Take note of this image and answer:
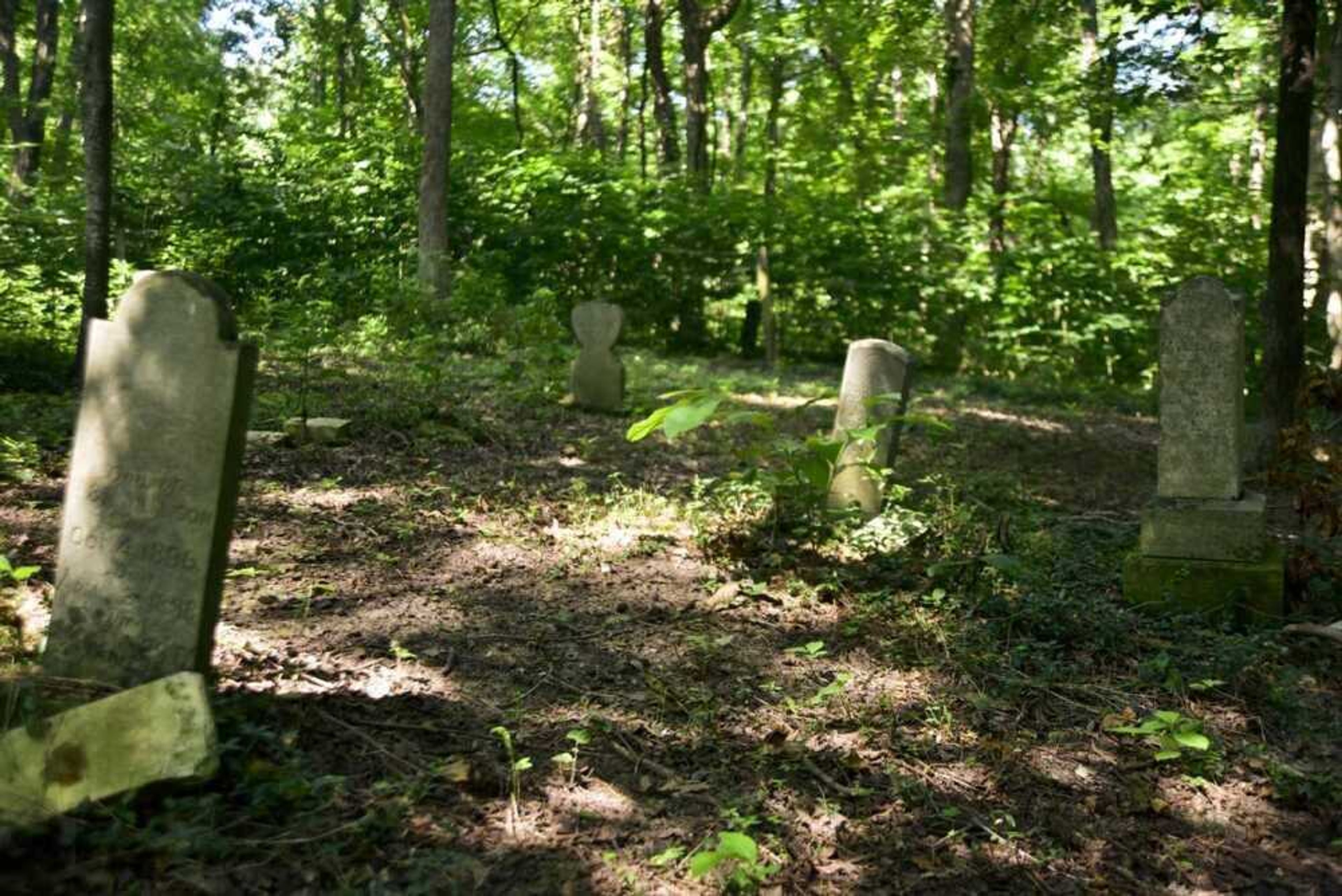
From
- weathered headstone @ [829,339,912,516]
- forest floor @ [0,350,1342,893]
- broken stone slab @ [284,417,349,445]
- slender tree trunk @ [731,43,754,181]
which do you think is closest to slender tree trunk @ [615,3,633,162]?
slender tree trunk @ [731,43,754,181]

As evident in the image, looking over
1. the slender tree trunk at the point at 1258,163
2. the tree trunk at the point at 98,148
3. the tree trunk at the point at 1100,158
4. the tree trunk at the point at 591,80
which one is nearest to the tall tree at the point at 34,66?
the tree trunk at the point at 591,80

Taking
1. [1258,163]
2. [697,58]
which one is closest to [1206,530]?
[697,58]

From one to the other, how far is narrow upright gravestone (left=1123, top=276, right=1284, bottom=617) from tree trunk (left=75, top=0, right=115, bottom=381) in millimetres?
7420

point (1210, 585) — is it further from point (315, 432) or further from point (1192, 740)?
point (315, 432)

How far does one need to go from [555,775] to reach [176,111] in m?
24.6

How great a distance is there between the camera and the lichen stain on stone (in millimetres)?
2855

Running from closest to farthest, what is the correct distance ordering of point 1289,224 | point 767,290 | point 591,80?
point 1289,224 < point 767,290 < point 591,80

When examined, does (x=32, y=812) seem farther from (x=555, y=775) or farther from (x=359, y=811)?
(x=555, y=775)

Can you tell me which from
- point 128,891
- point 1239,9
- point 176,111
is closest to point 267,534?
point 128,891

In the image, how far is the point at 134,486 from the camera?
133 inches

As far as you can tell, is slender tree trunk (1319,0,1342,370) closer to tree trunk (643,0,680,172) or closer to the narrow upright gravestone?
the narrow upright gravestone

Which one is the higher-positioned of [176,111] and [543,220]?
[176,111]

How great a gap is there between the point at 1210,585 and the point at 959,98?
14.3 m

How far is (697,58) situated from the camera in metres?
19.4
